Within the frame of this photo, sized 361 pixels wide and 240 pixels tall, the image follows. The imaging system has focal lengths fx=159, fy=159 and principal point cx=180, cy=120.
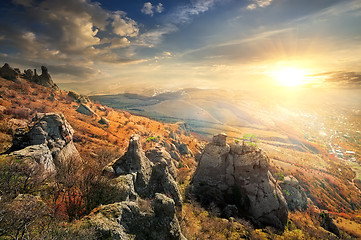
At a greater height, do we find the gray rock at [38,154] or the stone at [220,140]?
the gray rock at [38,154]

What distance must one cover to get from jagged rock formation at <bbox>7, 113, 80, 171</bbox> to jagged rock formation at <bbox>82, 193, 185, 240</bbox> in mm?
8105

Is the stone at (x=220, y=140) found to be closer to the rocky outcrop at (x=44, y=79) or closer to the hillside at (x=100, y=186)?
the hillside at (x=100, y=186)

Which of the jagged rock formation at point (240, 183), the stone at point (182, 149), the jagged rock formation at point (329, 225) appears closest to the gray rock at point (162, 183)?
the jagged rock formation at point (240, 183)

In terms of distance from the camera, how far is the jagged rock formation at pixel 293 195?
34.4m

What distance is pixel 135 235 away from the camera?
21.8ft

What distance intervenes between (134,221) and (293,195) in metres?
41.0

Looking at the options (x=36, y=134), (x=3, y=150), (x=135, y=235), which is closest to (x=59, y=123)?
(x=36, y=134)

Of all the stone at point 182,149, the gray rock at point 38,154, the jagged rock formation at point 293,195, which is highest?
the gray rock at point 38,154

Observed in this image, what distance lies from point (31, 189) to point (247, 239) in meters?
19.1

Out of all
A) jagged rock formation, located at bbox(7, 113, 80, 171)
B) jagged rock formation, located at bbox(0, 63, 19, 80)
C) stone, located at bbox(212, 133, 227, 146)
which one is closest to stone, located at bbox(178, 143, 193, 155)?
stone, located at bbox(212, 133, 227, 146)

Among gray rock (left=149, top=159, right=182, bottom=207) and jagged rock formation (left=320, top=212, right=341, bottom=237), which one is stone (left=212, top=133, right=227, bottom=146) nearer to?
gray rock (left=149, top=159, right=182, bottom=207)

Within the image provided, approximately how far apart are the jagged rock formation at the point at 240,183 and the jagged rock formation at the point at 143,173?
979 centimetres

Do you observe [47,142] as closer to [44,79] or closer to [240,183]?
[240,183]

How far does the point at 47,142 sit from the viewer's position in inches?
538
